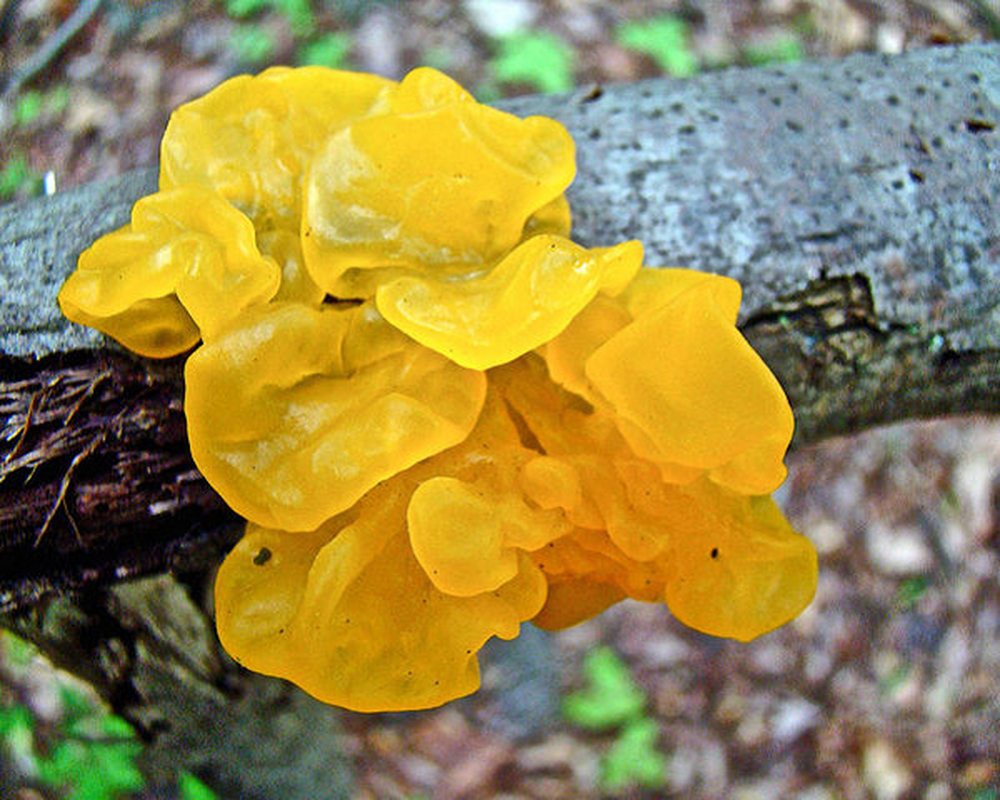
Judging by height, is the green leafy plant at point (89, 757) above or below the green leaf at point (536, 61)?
below

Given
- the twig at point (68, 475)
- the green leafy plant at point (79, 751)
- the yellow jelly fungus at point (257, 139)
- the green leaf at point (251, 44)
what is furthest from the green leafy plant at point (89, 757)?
the green leaf at point (251, 44)

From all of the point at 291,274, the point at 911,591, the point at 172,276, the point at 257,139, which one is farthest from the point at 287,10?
the point at 911,591

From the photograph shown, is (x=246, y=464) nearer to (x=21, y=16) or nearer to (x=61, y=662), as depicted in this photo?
(x=61, y=662)

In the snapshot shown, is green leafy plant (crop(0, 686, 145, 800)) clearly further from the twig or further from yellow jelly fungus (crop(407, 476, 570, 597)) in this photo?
yellow jelly fungus (crop(407, 476, 570, 597))

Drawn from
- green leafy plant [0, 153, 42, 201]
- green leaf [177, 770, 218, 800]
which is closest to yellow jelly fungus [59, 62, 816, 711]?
green leaf [177, 770, 218, 800]

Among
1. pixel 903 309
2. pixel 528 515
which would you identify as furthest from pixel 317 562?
pixel 903 309

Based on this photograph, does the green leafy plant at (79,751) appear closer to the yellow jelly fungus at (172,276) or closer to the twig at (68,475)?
the twig at (68,475)

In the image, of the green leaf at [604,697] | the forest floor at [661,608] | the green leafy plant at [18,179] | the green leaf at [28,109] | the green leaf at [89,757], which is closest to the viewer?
the green leaf at [89,757]

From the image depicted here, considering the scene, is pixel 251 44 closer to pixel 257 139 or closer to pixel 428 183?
pixel 257 139
